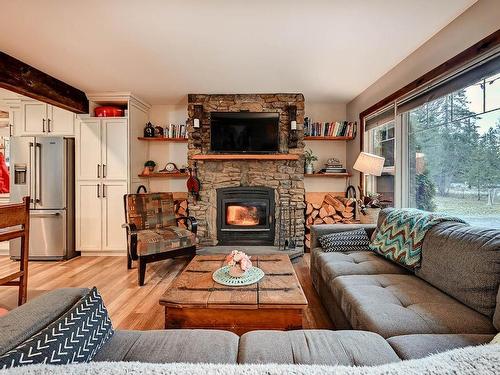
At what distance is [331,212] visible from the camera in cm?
407

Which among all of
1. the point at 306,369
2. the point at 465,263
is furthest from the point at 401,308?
the point at 306,369

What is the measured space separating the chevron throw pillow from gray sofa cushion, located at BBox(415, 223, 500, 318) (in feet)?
2.33

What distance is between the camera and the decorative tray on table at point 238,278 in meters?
1.83

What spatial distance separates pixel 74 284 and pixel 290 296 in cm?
253

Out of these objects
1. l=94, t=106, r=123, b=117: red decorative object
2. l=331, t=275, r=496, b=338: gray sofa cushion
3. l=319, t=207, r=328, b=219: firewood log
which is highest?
l=94, t=106, r=123, b=117: red decorative object

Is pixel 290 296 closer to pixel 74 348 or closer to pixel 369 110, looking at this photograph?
pixel 74 348

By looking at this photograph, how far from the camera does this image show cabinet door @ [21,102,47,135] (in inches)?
152

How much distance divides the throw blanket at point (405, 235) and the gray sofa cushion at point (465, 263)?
6cm

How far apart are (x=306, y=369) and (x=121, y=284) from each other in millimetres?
2899

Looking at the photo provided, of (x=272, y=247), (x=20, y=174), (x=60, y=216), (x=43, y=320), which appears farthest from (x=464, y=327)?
(x=20, y=174)

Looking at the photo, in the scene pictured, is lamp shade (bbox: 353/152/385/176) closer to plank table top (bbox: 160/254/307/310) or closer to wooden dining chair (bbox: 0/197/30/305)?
plank table top (bbox: 160/254/307/310)

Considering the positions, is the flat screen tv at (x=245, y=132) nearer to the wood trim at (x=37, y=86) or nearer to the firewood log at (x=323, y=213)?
the firewood log at (x=323, y=213)

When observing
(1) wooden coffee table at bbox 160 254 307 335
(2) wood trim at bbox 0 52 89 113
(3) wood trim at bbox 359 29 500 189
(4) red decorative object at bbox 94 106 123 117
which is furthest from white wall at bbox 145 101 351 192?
(1) wooden coffee table at bbox 160 254 307 335

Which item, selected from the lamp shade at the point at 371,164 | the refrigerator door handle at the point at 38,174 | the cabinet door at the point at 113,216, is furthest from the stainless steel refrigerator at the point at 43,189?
the lamp shade at the point at 371,164
